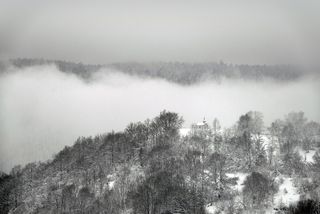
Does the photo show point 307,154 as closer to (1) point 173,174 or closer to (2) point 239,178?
(2) point 239,178

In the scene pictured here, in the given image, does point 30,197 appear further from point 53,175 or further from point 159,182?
point 159,182

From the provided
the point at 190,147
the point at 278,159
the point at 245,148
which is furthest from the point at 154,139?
the point at 278,159

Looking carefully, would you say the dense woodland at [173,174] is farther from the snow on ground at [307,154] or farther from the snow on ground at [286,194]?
the snow on ground at [286,194]

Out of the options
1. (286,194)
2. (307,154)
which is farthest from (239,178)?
(307,154)

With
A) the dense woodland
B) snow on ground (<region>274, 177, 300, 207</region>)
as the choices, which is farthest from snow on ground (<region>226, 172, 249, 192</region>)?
snow on ground (<region>274, 177, 300, 207</region>)

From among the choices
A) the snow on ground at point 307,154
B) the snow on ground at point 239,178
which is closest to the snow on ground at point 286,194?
the snow on ground at point 239,178

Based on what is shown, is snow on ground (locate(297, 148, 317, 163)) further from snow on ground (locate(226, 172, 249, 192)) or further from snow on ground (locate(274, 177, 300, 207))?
snow on ground (locate(226, 172, 249, 192))

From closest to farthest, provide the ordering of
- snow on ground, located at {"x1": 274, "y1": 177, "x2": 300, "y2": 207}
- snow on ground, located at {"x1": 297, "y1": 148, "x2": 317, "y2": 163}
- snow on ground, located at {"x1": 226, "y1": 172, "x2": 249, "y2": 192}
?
snow on ground, located at {"x1": 274, "y1": 177, "x2": 300, "y2": 207}, snow on ground, located at {"x1": 226, "y1": 172, "x2": 249, "y2": 192}, snow on ground, located at {"x1": 297, "y1": 148, "x2": 317, "y2": 163}
